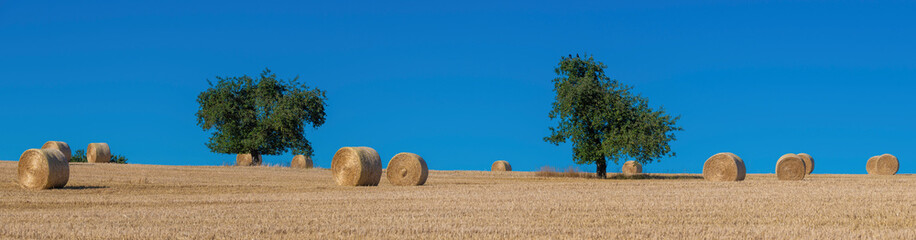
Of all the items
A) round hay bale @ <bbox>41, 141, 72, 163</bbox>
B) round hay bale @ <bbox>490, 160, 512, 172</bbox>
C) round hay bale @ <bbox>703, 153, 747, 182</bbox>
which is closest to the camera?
round hay bale @ <bbox>703, 153, 747, 182</bbox>

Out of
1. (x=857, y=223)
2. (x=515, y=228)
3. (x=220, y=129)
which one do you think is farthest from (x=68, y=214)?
(x=220, y=129)

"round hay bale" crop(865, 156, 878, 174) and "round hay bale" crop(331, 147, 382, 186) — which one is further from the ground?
"round hay bale" crop(865, 156, 878, 174)

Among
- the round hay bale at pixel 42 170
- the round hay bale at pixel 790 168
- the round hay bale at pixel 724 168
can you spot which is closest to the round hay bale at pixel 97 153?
the round hay bale at pixel 42 170

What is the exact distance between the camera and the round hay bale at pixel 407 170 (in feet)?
81.8

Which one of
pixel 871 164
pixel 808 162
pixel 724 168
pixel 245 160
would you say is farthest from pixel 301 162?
pixel 871 164

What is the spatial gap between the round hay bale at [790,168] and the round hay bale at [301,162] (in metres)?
23.8

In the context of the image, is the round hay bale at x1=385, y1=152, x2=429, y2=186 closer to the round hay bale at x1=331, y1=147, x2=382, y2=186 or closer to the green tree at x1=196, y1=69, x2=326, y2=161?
the round hay bale at x1=331, y1=147, x2=382, y2=186

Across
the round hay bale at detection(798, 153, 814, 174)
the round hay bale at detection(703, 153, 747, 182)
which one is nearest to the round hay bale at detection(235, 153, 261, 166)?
the round hay bale at detection(703, 153, 747, 182)

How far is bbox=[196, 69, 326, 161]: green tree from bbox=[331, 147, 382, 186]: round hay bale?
71.3 feet

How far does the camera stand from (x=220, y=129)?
4816 centimetres

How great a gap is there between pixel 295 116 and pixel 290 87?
2.67 meters

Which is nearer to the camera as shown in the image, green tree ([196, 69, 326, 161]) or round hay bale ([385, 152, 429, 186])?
round hay bale ([385, 152, 429, 186])

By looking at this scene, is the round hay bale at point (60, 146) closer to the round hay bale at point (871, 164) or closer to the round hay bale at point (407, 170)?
the round hay bale at point (407, 170)

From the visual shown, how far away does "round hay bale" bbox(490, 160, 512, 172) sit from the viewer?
4941 cm
